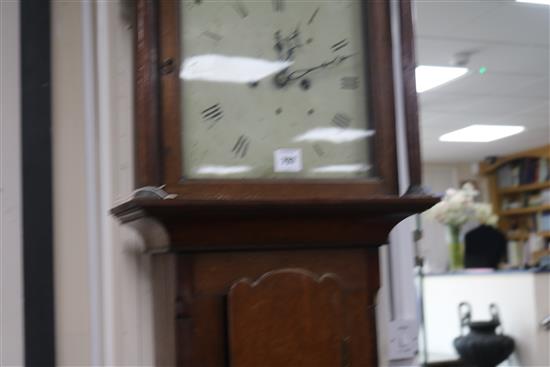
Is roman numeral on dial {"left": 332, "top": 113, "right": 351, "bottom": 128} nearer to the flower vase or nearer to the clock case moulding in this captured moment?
the clock case moulding

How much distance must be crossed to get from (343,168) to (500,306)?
12.8 ft

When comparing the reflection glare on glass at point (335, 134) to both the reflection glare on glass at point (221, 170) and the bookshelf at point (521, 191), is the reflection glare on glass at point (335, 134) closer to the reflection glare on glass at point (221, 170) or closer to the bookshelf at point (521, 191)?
the reflection glare on glass at point (221, 170)

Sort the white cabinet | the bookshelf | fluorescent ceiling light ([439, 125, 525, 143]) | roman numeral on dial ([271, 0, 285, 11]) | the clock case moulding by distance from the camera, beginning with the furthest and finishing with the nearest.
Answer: the bookshelf < fluorescent ceiling light ([439, 125, 525, 143]) < the white cabinet < roman numeral on dial ([271, 0, 285, 11]) < the clock case moulding

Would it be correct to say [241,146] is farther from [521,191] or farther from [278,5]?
[521,191]

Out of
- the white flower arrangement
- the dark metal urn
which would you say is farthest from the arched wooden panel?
the white flower arrangement

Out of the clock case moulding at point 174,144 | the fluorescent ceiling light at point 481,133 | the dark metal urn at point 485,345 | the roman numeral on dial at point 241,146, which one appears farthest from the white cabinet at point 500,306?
the roman numeral on dial at point 241,146

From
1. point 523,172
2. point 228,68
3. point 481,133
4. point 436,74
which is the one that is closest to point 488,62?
point 436,74

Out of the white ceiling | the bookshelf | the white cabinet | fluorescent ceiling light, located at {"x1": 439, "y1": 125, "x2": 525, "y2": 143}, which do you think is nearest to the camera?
the white ceiling

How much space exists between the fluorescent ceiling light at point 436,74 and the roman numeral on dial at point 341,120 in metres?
3.41

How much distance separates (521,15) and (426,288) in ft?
7.56

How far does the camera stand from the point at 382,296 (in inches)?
40.7

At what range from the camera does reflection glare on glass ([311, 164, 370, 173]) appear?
842 millimetres

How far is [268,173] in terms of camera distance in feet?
2.69

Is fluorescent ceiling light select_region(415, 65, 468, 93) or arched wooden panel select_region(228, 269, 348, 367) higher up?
fluorescent ceiling light select_region(415, 65, 468, 93)
